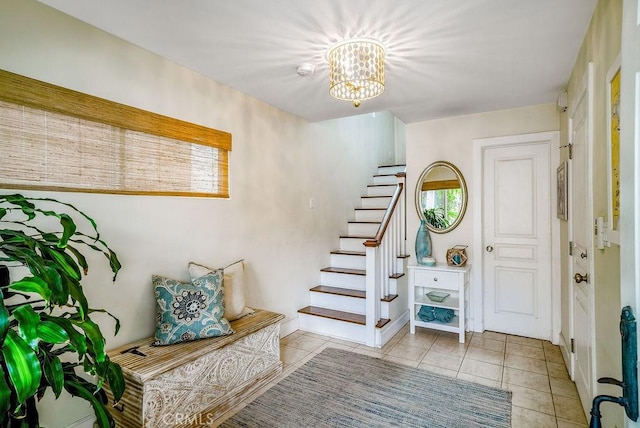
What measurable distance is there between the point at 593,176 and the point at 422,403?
5.73 feet

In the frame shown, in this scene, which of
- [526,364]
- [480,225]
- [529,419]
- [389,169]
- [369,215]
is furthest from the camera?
[389,169]

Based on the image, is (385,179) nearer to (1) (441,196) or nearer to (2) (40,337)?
(1) (441,196)

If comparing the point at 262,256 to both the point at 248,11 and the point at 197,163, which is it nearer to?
the point at 197,163

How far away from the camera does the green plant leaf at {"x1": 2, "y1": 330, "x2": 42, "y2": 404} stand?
2.67 feet

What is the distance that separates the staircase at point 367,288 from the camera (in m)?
3.30

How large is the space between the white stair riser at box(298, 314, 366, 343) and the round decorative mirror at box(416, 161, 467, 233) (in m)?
1.44

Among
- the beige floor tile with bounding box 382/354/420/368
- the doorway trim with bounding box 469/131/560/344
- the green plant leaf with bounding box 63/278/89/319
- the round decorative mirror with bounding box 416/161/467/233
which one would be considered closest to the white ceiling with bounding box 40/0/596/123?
the doorway trim with bounding box 469/131/560/344

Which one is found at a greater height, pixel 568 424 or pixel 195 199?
pixel 195 199

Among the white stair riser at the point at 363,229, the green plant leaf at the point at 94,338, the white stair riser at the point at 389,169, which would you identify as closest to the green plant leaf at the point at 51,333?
the green plant leaf at the point at 94,338

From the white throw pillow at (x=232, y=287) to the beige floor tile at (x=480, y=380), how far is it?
5.81ft

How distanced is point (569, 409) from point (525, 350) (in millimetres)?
980

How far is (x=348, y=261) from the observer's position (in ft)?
13.6

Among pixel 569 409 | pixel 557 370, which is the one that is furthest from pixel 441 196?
pixel 569 409

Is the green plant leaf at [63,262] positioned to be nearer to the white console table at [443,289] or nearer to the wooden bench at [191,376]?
the wooden bench at [191,376]
